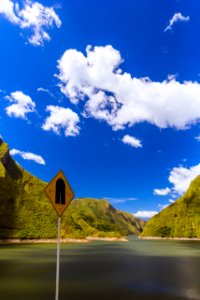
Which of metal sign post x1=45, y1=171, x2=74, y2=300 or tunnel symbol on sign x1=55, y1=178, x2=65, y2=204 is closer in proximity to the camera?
metal sign post x1=45, y1=171, x2=74, y2=300

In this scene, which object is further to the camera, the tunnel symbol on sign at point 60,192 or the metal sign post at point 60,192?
the tunnel symbol on sign at point 60,192

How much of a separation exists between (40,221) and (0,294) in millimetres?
168948

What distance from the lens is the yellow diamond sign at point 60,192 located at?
41.4 ft

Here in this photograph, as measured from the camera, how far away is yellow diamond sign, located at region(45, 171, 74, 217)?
12625mm

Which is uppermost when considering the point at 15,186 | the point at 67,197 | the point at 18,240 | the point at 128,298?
the point at 15,186

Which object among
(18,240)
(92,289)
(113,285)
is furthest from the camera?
(18,240)

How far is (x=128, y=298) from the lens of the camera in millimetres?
19969

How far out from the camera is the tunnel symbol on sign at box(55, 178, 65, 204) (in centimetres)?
1285

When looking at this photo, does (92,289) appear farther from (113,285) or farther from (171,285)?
(171,285)

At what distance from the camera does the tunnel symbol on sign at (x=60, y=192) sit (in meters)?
12.9

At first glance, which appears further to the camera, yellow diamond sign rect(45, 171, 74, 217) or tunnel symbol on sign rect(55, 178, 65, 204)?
tunnel symbol on sign rect(55, 178, 65, 204)

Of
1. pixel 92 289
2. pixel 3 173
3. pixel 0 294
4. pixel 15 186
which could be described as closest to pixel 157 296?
pixel 92 289

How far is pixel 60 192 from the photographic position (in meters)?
13.0

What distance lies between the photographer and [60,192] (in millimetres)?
12969
